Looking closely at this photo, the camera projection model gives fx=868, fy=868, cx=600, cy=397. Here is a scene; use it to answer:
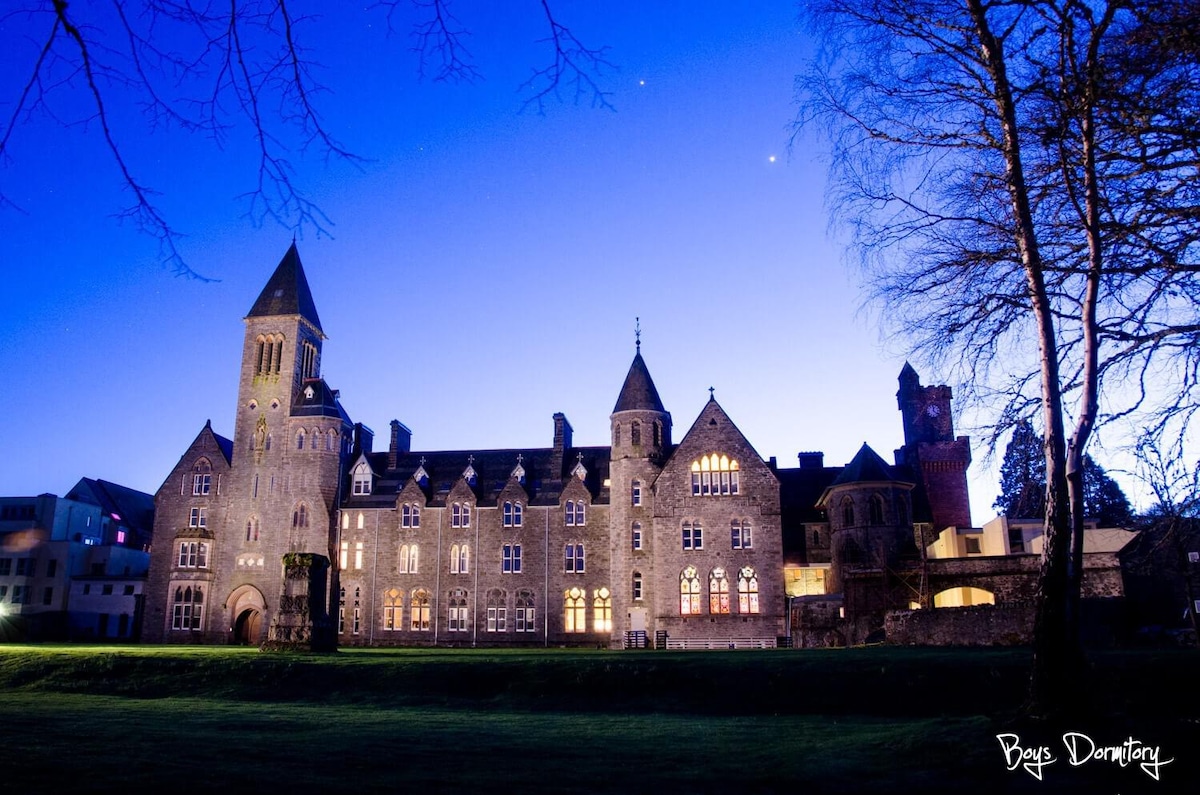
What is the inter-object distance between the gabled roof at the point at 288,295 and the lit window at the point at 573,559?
2640 cm

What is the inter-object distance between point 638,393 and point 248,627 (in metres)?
30.2

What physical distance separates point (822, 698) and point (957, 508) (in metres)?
37.8

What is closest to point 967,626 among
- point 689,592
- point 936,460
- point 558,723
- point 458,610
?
point 689,592

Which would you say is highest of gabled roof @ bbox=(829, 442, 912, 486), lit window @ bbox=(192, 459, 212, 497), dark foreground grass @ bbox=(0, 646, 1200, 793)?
lit window @ bbox=(192, 459, 212, 497)

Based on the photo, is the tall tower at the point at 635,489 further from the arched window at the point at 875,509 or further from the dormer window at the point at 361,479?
the dormer window at the point at 361,479

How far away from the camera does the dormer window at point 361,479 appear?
196ft

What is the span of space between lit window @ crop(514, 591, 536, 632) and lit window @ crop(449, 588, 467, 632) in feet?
11.4

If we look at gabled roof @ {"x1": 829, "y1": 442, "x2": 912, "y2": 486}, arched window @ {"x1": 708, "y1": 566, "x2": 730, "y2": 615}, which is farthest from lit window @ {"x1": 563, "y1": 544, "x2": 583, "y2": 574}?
gabled roof @ {"x1": 829, "y1": 442, "x2": 912, "y2": 486}

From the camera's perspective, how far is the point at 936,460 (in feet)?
186

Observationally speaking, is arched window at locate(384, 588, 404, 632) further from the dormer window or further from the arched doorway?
the arched doorway

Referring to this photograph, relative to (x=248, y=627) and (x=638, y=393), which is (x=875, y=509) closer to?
(x=638, y=393)

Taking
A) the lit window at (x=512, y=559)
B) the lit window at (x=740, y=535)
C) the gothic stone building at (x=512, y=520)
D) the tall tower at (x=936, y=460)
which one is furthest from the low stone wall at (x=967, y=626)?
the lit window at (x=512, y=559)

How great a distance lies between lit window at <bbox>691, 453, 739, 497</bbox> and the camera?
50.5 metres

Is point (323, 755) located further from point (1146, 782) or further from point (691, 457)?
point (691, 457)
